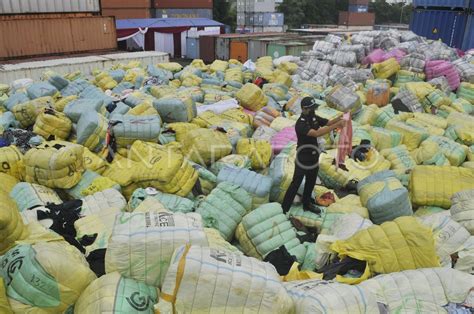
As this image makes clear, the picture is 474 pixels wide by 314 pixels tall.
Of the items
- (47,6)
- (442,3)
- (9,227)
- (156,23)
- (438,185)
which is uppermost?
(442,3)

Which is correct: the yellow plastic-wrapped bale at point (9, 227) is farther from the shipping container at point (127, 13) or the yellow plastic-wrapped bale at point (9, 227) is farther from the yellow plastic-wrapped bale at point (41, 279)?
the shipping container at point (127, 13)

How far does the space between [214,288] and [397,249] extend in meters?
2.13

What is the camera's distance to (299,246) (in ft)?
16.8

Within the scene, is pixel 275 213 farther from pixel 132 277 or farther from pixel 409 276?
pixel 132 277

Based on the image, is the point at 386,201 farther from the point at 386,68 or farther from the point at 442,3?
the point at 442,3

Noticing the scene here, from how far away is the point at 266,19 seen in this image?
48406mm

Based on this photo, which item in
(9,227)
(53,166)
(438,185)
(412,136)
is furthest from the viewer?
(412,136)

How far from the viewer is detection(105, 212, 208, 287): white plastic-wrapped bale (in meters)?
3.71

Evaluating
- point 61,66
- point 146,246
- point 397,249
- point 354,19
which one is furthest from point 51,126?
point 354,19

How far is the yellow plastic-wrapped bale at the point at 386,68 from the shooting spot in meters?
12.7

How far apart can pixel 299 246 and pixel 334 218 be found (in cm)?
89

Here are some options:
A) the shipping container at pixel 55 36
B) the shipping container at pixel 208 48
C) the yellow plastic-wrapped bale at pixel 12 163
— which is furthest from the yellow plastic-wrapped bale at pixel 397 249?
the shipping container at pixel 208 48

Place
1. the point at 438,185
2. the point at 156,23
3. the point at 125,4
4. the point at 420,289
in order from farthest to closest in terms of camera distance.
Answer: the point at 125,4
the point at 156,23
the point at 438,185
the point at 420,289

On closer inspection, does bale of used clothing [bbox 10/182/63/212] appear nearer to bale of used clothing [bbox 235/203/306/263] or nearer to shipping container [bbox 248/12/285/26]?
bale of used clothing [bbox 235/203/306/263]
